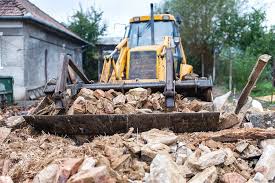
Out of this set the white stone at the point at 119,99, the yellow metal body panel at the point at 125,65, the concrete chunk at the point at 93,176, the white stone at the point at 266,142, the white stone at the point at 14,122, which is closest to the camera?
the concrete chunk at the point at 93,176

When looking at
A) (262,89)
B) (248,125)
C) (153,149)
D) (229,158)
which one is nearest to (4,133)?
(153,149)

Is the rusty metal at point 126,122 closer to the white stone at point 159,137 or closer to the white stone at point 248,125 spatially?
the white stone at point 159,137

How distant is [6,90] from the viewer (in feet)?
37.8

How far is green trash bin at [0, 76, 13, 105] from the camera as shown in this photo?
1109 cm

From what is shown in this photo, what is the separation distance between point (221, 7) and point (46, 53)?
10701 mm

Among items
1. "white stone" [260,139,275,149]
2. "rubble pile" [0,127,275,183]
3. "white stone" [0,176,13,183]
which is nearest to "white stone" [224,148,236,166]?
"rubble pile" [0,127,275,183]

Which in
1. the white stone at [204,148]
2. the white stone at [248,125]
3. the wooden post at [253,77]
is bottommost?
the white stone at [204,148]

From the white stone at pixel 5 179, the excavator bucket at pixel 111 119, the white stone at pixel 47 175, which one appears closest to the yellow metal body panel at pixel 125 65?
the excavator bucket at pixel 111 119

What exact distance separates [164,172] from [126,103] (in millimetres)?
2311

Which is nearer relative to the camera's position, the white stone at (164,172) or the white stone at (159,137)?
the white stone at (164,172)

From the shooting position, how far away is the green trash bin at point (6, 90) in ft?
36.4

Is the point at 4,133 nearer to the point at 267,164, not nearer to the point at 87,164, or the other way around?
the point at 87,164

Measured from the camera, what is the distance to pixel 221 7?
2356 cm

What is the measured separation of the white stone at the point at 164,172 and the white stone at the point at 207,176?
13cm
